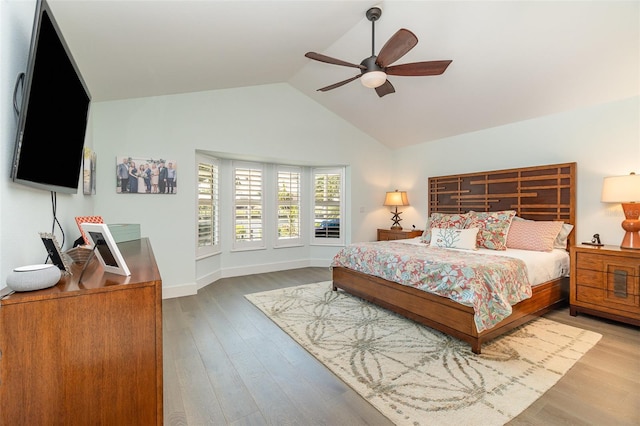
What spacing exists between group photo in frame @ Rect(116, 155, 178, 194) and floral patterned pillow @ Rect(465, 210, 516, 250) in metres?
4.06

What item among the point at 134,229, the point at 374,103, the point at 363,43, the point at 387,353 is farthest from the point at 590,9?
the point at 134,229

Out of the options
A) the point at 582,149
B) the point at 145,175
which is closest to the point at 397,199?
the point at 582,149

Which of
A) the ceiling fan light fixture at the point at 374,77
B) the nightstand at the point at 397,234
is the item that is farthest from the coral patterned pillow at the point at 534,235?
the ceiling fan light fixture at the point at 374,77

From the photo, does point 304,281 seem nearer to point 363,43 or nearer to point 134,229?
point 134,229

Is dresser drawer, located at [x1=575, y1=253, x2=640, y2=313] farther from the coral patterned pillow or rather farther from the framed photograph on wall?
the framed photograph on wall

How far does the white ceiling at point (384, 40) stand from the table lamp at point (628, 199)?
1054 mm

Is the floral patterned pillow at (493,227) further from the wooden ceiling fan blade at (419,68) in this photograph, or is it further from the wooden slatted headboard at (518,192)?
the wooden ceiling fan blade at (419,68)

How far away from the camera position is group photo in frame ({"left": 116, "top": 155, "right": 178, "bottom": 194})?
3.61 metres

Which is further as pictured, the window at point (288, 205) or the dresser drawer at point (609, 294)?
the window at point (288, 205)

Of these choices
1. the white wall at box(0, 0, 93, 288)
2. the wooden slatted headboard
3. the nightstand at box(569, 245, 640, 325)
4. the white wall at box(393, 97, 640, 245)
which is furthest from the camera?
the wooden slatted headboard

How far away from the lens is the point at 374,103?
15.4 feet

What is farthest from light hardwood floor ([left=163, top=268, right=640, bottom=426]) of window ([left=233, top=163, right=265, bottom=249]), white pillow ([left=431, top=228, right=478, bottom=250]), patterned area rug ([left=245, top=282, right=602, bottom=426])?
window ([left=233, top=163, right=265, bottom=249])

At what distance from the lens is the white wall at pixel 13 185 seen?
113 centimetres

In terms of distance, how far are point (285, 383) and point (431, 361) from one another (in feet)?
3.70
